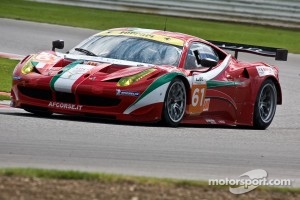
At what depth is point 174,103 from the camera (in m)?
11.5

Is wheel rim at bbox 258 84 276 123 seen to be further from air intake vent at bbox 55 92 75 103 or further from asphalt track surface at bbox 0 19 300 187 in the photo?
air intake vent at bbox 55 92 75 103

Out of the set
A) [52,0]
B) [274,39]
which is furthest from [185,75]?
[52,0]

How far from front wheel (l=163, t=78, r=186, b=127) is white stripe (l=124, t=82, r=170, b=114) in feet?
0.29

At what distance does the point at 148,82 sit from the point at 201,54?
1.82m

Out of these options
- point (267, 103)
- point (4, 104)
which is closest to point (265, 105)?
point (267, 103)

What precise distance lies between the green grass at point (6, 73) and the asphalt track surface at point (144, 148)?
2.35 meters

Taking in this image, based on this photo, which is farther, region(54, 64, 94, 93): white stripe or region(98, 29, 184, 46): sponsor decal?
region(98, 29, 184, 46): sponsor decal

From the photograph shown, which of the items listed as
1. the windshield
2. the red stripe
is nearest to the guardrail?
the red stripe

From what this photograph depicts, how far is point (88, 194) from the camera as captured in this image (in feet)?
21.4

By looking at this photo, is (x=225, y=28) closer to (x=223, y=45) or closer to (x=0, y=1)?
(x=0, y=1)

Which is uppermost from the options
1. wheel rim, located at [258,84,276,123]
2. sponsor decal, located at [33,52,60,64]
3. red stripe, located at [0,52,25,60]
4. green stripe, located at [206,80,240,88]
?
sponsor decal, located at [33,52,60,64]

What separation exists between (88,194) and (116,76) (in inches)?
181

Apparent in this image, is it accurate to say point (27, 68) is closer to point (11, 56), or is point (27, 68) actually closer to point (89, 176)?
point (89, 176)
